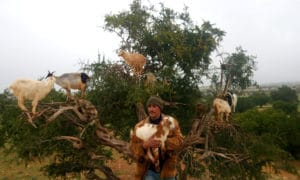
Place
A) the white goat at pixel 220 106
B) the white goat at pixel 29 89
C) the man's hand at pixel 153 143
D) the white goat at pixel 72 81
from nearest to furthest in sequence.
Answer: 1. the man's hand at pixel 153 143
2. the white goat at pixel 29 89
3. the white goat at pixel 72 81
4. the white goat at pixel 220 106

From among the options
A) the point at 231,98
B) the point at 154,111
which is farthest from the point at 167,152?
the point at 231,98

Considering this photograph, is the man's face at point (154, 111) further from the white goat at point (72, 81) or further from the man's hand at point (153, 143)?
the white goat at point (72, 81)

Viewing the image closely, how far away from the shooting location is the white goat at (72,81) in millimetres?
7609

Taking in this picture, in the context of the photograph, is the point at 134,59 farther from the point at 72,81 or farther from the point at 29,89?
the point at 29,89

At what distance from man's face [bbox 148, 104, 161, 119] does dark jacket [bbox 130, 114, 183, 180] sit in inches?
4.4

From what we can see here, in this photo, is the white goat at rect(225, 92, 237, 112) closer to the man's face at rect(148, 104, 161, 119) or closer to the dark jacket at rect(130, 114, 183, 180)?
the dark jacket at rect(130, 114, 183, 180)

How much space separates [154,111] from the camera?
465 centimetres

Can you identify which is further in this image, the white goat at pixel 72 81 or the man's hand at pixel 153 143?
the white goat at pixel 72 81

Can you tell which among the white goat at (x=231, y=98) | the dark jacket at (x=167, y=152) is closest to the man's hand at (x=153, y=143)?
the dark jacket at (x=167, y=152)

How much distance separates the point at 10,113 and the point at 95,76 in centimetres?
218

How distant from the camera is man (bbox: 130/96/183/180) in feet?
15.2

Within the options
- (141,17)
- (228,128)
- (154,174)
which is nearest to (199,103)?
(228,128)

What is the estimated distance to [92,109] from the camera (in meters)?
7.81

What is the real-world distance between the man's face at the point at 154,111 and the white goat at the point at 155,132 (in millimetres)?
94
